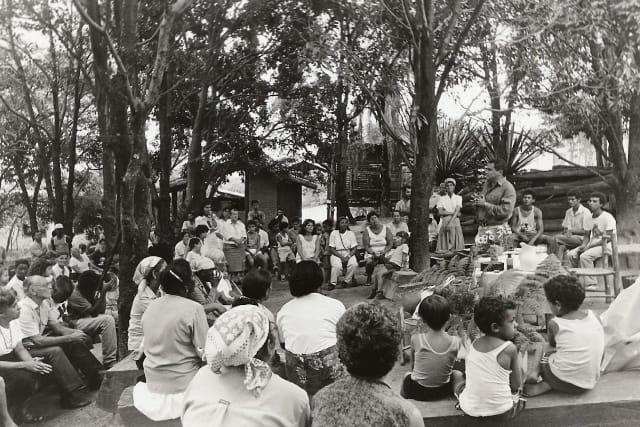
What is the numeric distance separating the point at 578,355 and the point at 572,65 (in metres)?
7.85

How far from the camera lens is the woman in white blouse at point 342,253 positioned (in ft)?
36.3

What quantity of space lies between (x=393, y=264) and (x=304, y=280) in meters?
5.94

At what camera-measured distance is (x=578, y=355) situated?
3.97m

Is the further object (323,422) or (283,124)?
(283,124)

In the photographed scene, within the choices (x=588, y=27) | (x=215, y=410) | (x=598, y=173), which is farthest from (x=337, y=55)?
(x=215, y=410)

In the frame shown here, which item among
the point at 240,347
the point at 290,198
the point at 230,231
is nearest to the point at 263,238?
the point at 230,231

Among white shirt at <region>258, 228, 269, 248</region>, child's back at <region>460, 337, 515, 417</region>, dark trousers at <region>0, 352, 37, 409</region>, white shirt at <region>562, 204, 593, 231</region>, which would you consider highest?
white shirt at <region>562, 204, 593, 231</region>

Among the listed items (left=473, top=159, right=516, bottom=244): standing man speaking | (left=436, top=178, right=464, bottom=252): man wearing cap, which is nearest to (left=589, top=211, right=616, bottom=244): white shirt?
(left=473, top=159, right=516, bottom=244): standing man speaking

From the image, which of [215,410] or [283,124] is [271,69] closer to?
[283,124]

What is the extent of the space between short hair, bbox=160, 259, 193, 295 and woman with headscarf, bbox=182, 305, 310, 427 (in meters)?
1.53

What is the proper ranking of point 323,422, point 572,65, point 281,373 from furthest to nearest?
point 572,65 → point 281,373 → point 323,422

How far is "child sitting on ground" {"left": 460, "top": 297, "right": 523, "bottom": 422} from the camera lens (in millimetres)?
3617

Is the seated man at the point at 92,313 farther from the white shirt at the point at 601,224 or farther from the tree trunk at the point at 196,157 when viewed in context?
the white shirt at the point at 601,224

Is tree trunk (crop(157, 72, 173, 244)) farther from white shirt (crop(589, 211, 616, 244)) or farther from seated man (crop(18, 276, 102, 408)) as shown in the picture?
white shirt (crop(589, 211, 616, 244))
